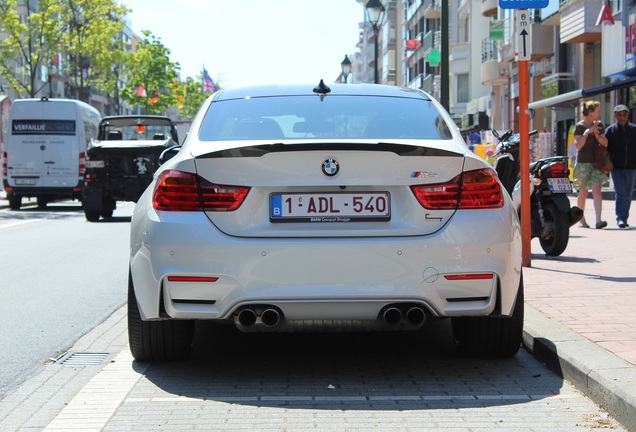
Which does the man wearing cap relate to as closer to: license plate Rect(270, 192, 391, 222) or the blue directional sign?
the blue directional sign

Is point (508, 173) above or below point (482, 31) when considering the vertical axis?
below

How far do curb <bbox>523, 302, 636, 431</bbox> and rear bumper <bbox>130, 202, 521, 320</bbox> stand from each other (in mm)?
534

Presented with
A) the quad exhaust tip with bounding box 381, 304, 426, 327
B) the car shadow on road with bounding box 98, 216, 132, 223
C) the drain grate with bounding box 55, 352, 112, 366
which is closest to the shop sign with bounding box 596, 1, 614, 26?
the car shadow on road with bounding box 98, 216, 132, 223

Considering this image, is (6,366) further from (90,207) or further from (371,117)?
(90,207)

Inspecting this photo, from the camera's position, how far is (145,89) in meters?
94.0

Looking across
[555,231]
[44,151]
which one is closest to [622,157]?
[555,231]

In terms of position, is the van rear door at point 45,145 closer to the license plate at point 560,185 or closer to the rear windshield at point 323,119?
the license plate at point 560,185

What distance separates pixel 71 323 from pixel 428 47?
68.6m

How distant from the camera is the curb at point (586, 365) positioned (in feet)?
16.0

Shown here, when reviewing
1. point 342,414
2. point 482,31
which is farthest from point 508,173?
point 482,31

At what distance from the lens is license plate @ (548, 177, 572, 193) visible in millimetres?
11680

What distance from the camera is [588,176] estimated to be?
16.5 m

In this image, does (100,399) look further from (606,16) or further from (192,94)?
(192,94)

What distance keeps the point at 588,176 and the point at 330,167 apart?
1162 centimetres
